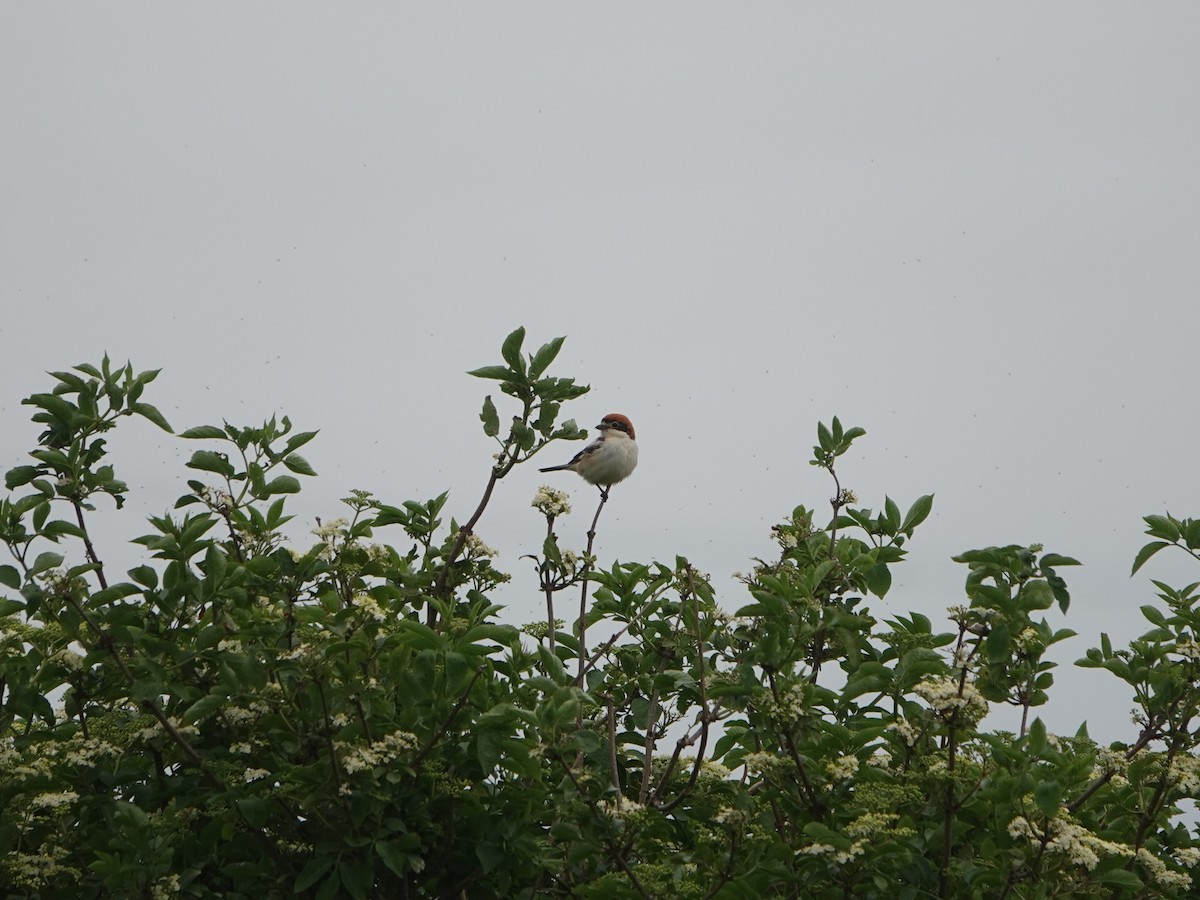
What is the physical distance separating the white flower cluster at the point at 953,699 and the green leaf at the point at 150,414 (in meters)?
3.23

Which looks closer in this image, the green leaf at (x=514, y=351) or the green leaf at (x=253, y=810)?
the green leaf at (x=253, y=810)

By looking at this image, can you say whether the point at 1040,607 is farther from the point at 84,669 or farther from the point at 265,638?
the point at 84,669

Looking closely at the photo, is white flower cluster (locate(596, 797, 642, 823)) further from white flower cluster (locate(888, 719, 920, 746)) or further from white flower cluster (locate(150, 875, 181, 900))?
white flower cluster (locate(150, 875, 181, 900))

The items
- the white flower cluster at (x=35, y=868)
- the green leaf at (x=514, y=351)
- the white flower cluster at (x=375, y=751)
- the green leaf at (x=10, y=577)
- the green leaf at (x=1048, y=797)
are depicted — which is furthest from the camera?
the green leaf at (x=514, y=351)

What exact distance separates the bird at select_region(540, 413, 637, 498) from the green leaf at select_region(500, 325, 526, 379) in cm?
735

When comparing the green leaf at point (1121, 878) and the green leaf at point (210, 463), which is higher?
the green leaf at point (210, 463)

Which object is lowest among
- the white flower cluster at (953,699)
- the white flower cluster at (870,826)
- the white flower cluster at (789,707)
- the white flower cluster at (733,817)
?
the white flower cluster at (870,826)

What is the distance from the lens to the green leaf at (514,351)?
6.01 metres

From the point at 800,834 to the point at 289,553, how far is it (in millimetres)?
2291

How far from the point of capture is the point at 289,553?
526 centimetres

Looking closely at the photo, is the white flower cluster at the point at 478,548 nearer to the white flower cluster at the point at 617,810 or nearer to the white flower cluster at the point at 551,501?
the white flower cluster at the point at 551,501

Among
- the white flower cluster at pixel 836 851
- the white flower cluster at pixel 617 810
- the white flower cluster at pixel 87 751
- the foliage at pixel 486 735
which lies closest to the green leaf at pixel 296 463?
the foliage at pixel 486 735

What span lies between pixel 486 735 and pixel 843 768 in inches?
53.6

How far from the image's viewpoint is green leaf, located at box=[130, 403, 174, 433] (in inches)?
224
